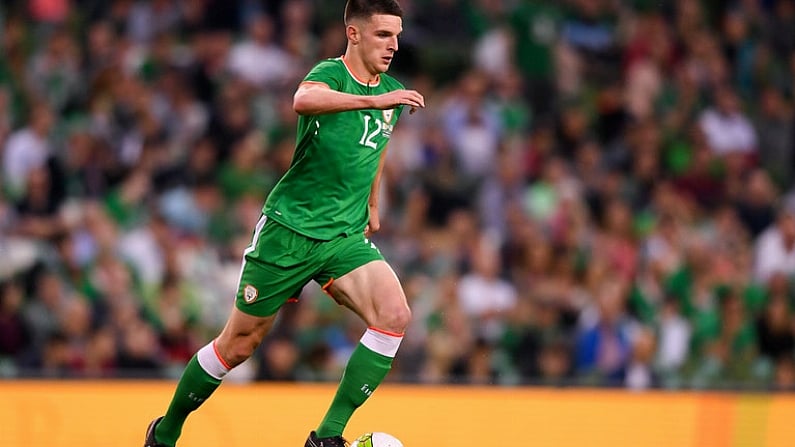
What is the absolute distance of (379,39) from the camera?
611 cm

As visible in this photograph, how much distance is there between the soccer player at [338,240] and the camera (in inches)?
238

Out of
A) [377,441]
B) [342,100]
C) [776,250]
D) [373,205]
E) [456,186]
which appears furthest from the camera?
[456,186]

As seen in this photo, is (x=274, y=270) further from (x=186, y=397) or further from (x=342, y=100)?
(x=342, y=100)

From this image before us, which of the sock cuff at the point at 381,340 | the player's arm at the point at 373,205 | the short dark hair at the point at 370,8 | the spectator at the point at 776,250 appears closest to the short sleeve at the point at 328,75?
the short dark hair at the point at 370,8

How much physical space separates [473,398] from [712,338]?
12.7 ft

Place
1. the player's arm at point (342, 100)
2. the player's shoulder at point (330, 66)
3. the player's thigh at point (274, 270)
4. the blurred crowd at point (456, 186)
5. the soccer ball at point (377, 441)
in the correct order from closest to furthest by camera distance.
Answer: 1. the player's arm at point (342, 100)
2. the soccer ball at point (377, 441)
3. the player's shoulder at point (330, 66)
4. the player's thigh at point (274, 270)
5. the blurred crowd at point (456, 186)

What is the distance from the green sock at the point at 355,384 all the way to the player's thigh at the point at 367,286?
151 millimetres

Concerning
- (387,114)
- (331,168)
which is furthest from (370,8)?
(331,168)

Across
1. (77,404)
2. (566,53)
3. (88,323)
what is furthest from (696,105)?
(77,404)

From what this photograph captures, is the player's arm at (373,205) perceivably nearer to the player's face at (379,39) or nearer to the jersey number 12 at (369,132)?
the jersey number 12 at (369,132)

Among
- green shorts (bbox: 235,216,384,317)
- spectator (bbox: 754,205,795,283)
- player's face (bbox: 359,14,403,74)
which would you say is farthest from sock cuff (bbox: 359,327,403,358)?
spectator (bbox: 754,205,795,283)

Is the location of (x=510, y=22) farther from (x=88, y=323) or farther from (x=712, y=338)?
(x=88, y=323)

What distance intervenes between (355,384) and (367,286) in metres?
0.45

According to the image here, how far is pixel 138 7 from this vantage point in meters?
13.9
